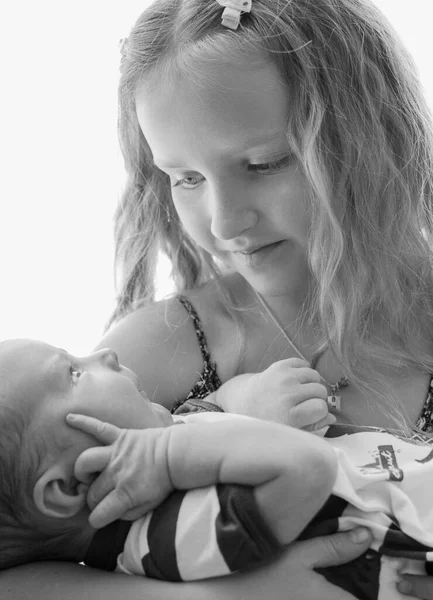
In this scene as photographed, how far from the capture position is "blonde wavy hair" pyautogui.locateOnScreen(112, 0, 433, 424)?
134 centimetres

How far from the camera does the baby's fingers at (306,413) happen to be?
48.6 inches

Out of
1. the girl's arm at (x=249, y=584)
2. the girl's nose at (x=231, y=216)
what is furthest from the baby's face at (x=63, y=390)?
the girl's nose at (x=231, y=216)

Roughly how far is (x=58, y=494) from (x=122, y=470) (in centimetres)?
8

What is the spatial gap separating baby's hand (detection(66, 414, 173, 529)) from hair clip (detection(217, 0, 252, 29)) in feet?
2.08

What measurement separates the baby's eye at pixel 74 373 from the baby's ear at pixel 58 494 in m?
0.11

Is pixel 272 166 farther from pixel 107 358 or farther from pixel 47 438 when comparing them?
pixel 47 438

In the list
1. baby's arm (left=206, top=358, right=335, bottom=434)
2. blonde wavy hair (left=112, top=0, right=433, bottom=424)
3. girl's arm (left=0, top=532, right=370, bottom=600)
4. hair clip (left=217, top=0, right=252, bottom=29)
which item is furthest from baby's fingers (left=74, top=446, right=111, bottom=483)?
hair clip (left=217, top=0, right=252, bottom=29)

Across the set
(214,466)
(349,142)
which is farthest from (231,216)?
(214,466)

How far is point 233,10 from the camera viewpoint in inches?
52.6

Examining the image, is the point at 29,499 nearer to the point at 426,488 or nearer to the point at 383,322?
the point at 426,488

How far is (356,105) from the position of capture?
55.2 inches

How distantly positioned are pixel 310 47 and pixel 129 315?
57 cm

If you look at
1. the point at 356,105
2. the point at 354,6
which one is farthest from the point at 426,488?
the point at 354,6

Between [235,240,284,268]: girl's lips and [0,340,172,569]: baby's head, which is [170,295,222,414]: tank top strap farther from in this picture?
[0,340,172,569]: baby's head
